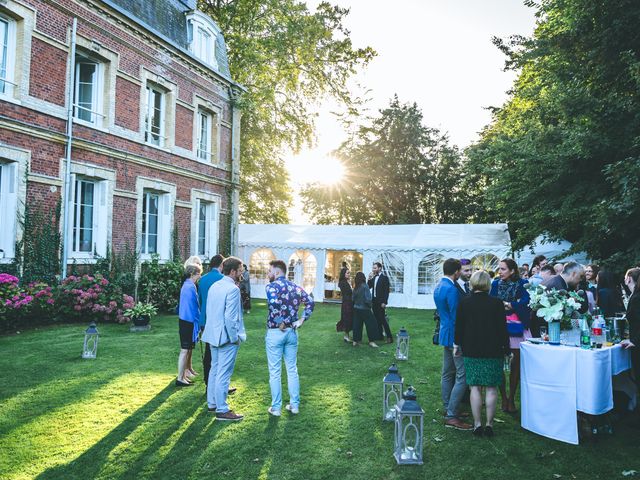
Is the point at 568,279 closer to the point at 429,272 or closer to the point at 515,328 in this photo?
the point at 515,328

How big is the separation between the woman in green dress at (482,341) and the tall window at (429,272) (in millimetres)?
13605

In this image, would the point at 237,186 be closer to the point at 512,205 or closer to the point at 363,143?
the point at 512,205

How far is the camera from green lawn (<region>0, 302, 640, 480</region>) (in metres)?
4.29

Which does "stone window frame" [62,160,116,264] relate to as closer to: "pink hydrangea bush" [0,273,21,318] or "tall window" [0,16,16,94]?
"pink hydrangea bush" [0,273,21,318]

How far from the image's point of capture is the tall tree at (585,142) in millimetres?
9680

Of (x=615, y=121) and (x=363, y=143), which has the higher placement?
(x=363, y=143)

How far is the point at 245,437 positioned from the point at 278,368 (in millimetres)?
860

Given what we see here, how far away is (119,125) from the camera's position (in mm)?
13586

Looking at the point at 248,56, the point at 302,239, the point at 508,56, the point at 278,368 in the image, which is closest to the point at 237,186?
the point at 302,239

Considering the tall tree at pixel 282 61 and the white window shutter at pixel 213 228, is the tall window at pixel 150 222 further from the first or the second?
the tall tree at pixel 282 61

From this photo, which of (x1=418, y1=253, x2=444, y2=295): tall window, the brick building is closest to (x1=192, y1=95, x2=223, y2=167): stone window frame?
the brick building

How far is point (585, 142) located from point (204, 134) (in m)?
12.7

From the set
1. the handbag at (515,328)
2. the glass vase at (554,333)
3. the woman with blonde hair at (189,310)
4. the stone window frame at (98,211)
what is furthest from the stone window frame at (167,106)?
the glass vase at (554,333)

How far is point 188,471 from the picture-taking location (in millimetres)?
4207
